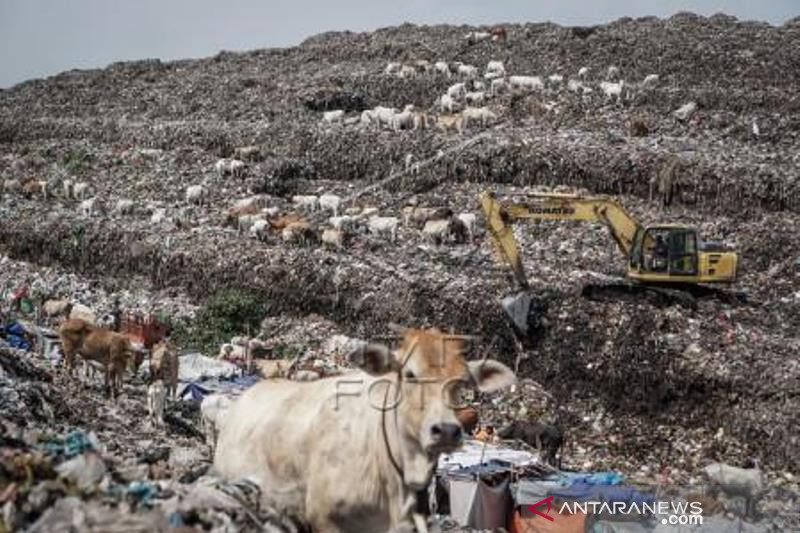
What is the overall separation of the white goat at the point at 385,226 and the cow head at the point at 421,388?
1834 centimetres

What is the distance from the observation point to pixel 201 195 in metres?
28.4

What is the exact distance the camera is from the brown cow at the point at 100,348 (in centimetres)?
1518

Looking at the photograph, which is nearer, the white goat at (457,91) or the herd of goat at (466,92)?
the herd of goat at (466,92)

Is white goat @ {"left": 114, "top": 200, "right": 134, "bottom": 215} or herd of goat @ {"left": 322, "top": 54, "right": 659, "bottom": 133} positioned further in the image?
herd of goat @ {"left": 322, "top": 54, "right": 659, "bottom": 133}

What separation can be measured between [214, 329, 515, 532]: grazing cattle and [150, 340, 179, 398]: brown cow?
9.74 metres

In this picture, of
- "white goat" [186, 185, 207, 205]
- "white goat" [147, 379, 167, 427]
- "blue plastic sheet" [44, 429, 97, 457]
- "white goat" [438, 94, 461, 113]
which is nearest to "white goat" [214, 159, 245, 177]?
"white goat" [186, 185, 207, 205]

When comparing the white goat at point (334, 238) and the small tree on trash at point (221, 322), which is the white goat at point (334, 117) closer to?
the white goat at point (334, 238)

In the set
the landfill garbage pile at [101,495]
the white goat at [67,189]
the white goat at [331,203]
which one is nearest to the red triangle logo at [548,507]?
the landfill garbage pile at [101,495]

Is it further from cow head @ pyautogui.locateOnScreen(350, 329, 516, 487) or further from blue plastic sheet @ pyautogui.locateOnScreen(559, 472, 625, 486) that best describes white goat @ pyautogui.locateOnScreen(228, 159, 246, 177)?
cow head @ pyautogui.locateOnScreen(350, 329, 516, 487)

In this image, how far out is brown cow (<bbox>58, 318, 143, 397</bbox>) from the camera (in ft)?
49.8

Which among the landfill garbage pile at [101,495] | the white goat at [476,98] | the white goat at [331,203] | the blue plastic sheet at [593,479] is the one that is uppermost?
the white goat at [476,98]

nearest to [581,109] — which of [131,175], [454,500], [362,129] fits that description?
[362,129]

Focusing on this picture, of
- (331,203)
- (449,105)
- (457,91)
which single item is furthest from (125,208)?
(457,91)

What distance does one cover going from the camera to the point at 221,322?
2034 cm
